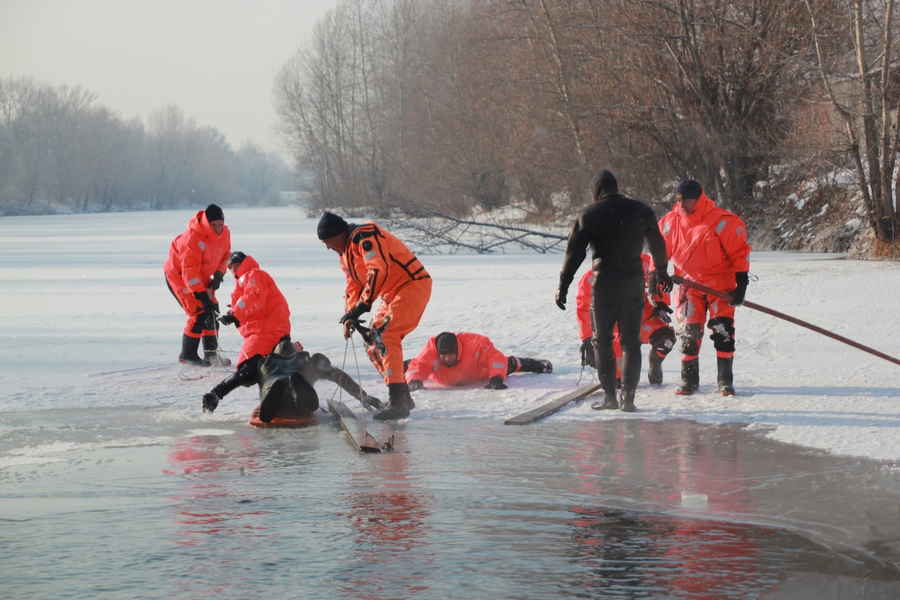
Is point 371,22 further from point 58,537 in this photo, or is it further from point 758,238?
point 58,537

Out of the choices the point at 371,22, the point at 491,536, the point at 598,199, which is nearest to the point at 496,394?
the point at 598,199

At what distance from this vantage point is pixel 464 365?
8961 mm

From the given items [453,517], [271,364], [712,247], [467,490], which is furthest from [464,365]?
[453,517]

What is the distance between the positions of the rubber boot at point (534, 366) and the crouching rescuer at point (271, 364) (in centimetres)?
167

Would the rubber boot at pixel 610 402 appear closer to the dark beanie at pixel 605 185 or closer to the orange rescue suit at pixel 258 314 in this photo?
the dark beanie at pixel 605 185

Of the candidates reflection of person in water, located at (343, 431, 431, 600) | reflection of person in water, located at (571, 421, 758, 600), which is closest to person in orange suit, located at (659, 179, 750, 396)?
reflection of person in water, located at (571, 421, 758, 600)

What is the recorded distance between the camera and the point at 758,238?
26078 mm

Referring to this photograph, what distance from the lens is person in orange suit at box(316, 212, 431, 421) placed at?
761 centimetres

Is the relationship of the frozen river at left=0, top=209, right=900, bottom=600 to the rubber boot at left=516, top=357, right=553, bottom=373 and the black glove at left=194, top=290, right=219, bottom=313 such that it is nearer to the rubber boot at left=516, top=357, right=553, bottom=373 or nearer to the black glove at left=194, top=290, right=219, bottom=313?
the rubber boot at left=516, top=357, right=553, bottom=373

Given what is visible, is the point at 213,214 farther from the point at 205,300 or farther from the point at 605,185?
the point at 605,185

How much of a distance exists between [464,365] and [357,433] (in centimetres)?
211

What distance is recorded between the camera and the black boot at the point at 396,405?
25.5ft

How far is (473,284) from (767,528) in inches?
507

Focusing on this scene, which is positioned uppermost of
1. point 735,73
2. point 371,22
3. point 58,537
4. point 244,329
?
point 371,22
